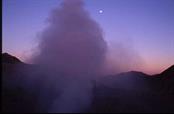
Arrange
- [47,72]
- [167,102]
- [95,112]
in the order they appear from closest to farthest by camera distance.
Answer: [95,112] → [167,102] → [47,72]

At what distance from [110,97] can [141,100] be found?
4.62 metres

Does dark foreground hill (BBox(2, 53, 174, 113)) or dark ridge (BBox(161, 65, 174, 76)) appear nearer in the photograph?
dark foreground hill (BBox(2, 53, 174, 113))

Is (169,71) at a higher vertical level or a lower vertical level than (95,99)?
higher

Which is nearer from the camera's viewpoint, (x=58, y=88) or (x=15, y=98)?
(x=15, y=98)

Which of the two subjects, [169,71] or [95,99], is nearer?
[95,99]

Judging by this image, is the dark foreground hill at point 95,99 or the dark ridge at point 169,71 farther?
the dark ridge at point 169,71

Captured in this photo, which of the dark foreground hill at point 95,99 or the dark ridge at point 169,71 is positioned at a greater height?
the dark ridge at point 169,71

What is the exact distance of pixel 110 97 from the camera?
132ft

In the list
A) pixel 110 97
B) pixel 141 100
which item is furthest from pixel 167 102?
pixel 110 97

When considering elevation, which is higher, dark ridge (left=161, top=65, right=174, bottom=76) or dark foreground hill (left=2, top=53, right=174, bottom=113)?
dark ridge (left=161, top=65, right=174, bottom=76)

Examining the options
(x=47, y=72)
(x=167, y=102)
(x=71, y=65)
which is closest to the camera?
(x=167, y=102)

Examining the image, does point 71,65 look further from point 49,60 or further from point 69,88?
point 69,88

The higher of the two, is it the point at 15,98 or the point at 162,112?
the point at 15,98

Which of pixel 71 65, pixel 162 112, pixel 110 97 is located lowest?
pixel 162 112
